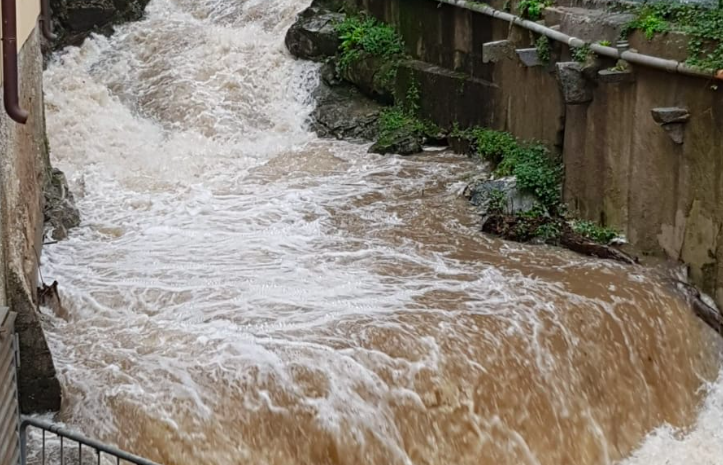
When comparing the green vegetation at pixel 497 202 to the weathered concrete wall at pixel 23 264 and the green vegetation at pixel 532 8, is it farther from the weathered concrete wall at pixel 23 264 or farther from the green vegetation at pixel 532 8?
the weathered concrete wall at pixel 23 264

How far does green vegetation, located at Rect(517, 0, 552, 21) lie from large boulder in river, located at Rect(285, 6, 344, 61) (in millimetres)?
5025

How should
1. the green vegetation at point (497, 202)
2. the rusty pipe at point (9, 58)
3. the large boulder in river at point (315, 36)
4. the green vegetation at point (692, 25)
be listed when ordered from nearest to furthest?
the rusty pipe at point (9, 58)
the green vegetation at point (692, 25)
the green vegetation at point (497, 202)
the large boulder in river at point (315, 36)

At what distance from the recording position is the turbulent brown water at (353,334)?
310 inches

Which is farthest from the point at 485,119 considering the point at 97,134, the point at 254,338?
the point at 254,338

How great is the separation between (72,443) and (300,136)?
9.62 meters

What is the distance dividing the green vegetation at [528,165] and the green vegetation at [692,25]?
2218mm

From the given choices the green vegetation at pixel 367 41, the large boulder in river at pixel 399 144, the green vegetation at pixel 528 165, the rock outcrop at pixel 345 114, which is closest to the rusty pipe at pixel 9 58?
the green vegetation at pixel 528 165

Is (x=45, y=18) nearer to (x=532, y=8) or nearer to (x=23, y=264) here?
(x=23, y=264)

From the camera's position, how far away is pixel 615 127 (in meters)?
11.3

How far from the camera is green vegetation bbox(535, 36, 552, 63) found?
1238 cm

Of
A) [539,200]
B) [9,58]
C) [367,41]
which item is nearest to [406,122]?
[367,41]

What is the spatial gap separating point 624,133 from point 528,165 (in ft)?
5.72

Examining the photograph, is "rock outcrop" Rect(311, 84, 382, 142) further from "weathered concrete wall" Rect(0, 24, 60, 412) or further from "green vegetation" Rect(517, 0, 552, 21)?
"weathered concrete wall" Rect(0, 24, 60, 412)

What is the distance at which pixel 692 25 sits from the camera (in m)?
10.2
